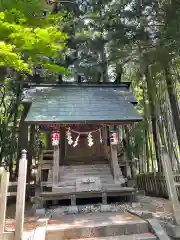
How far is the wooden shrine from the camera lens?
272 inches

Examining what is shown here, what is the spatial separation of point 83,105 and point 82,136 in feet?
5.26

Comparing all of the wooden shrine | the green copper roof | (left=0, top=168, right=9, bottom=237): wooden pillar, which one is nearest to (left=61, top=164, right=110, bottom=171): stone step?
the wooden shrine

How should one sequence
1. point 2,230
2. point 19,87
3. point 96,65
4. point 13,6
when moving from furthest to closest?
point 19,87, point 96,65, point 13,6, point 2,230

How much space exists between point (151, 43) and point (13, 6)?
4.47 metres

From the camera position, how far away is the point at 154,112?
9.31 metres

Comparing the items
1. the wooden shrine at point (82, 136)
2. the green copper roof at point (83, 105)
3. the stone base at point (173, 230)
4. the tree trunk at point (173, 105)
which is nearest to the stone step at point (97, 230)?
the stone base at point (173, 230)

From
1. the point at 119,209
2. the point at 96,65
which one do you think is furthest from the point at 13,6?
the point at 119,209

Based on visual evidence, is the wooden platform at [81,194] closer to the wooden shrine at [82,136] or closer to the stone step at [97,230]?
the wooden shrine at [82,136]

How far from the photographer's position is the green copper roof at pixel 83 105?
7.03m

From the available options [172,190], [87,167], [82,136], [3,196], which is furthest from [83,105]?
[3,196]

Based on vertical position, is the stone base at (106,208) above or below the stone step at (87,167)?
below

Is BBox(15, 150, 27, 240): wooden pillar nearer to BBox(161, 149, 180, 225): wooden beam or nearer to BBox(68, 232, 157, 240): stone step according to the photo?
BBox(68, 232, 157, 240): stone step

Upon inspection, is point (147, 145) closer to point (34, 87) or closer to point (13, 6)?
point (34, 87)

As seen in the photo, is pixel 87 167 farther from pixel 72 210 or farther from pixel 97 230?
pixel 97 230
